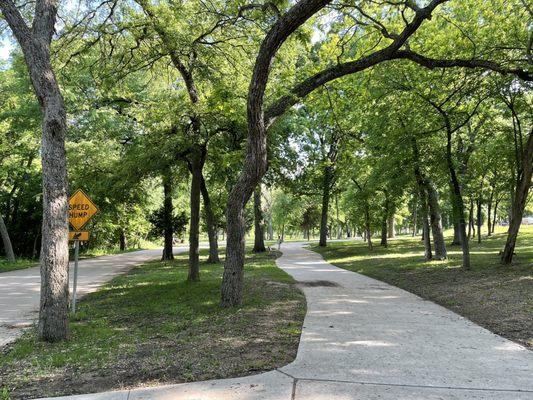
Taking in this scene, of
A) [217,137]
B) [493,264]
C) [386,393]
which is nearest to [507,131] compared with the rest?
[493,264]

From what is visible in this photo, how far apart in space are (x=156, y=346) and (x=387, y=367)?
10.2ft

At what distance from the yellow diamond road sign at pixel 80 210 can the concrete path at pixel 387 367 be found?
508cm

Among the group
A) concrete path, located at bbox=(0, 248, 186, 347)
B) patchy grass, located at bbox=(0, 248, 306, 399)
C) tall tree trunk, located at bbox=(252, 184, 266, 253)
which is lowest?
concrete path, located at bbox=(0, 248, 186, 347)

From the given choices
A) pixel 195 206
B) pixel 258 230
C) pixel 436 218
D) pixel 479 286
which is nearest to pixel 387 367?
pixel 479 286

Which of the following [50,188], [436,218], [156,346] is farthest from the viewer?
[436,218]

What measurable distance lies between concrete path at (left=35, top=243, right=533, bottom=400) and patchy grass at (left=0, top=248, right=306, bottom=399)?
1.20 ft

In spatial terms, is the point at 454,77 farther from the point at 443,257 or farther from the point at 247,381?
the point at 247,381

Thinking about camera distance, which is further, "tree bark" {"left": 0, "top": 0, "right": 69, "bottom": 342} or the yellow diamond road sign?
the yellow diamond road sign

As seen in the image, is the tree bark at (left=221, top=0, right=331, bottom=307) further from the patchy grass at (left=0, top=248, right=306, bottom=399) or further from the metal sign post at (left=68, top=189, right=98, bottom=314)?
the metal sign post at (left=68, top=189, right=98, bottom=314)

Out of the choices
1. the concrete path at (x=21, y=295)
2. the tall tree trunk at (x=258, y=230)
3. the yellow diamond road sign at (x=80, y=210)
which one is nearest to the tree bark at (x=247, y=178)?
the yellow diamond road sign at (x=80, y=210)

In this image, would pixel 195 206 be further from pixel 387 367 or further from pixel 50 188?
pixel 387 367

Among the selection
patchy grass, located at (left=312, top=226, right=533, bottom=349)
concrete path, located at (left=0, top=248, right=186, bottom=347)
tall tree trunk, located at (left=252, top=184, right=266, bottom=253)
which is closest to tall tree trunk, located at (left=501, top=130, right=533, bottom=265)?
patchy grass, located at (left=312, top=226, right=533, bottom=349)

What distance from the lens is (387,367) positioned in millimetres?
5016

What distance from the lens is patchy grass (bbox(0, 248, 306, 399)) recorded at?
4914 mm
